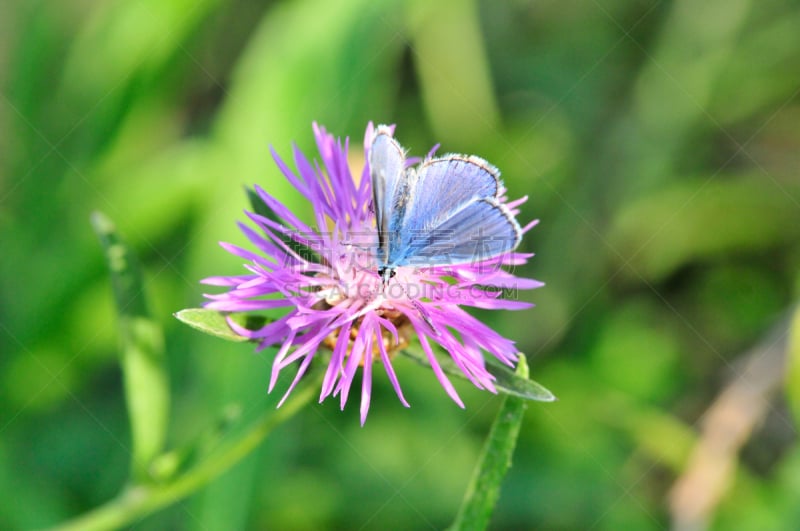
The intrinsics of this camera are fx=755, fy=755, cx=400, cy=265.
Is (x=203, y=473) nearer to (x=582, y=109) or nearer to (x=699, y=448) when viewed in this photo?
(x=699, y=448)

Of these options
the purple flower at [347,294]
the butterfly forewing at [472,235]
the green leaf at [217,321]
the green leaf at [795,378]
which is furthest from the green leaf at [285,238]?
the green leaf at [795,378]

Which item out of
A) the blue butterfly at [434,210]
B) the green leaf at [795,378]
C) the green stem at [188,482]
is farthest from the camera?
the green leaf at [795,378]

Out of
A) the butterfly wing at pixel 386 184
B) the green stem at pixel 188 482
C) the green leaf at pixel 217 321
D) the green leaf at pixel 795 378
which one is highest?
the green leaf at pixel 795 378

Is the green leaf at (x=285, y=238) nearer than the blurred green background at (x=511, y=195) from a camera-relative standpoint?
Yes

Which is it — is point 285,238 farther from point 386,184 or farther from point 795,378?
point 795,378

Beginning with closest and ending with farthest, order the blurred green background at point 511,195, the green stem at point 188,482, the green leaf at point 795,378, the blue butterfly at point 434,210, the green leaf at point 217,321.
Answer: the green leaf at point 217,321
the blue butterfly at point 434,210
the green stem at point 188,482
the green leaf at point 795,378
the blurred green background at point 511,195

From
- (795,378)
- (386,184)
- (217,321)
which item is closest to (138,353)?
(217,321)

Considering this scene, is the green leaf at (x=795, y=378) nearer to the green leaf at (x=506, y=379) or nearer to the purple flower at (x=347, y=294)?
the purple flower at (x=347, y=294)

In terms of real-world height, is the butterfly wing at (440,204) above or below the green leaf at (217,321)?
above
